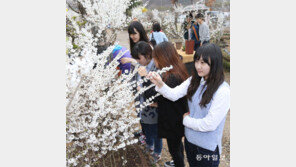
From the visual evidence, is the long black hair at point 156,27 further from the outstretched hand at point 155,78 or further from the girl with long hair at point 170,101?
the outstretched hand at point 155,78

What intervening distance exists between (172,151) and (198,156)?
494mm

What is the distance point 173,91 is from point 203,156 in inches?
21.4

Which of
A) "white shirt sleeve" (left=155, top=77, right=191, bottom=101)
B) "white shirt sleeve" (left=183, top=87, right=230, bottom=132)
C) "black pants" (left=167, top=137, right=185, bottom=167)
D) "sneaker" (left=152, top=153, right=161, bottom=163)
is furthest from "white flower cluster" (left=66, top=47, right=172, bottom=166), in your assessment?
"sneaker" (left=152, top=153, right=161, bottom=163)

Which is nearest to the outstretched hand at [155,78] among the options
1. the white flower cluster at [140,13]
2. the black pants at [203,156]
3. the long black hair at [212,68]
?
the long black hair at [212,68]

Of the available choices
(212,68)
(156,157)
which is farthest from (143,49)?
(156,157)

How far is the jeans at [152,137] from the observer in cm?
237

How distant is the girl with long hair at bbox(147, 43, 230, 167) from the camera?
1.35 metres

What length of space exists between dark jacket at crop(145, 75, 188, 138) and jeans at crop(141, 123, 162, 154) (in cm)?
50

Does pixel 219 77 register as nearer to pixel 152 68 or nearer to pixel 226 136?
pixel 152 68

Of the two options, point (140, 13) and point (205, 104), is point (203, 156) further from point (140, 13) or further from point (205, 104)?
point (140, 13)

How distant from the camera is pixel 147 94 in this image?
1.87m

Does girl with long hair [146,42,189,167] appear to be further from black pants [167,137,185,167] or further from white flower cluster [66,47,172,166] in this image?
white flower cluster [66,47,172,166]

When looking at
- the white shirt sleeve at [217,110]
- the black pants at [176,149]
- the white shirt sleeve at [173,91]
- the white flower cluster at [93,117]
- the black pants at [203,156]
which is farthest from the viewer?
the black pants at [176,149]

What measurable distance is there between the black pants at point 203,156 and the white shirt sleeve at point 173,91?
398mm
